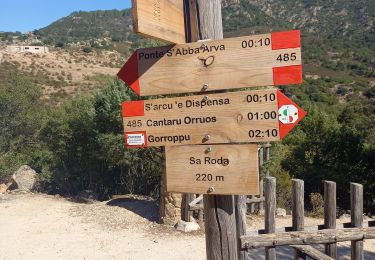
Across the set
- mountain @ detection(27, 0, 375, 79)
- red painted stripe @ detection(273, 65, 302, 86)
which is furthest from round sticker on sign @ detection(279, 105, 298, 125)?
mountain @ detection(27, 0, 375, 79)

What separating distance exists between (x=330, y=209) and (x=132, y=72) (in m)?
2.01

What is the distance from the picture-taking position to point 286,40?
212 centimetres

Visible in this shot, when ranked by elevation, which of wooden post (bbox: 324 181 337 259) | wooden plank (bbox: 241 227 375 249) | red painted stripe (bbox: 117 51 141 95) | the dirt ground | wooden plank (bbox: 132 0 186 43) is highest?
wooden plank (bbox: 132 0 186 43)

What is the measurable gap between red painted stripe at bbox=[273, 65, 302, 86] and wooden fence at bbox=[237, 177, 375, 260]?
4.47ft

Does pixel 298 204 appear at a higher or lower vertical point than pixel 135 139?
lower

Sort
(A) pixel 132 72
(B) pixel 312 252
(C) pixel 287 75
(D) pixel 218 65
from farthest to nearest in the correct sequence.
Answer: (B) pixel 312 252, (A) pixel 132 72, (D) pixel 218 65, (C) pixel 287 75

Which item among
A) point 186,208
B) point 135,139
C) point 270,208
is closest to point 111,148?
point 186,208

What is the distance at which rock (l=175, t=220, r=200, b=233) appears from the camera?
8125 millimetres

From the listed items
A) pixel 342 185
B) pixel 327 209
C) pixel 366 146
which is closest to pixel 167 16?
pixel 327 209

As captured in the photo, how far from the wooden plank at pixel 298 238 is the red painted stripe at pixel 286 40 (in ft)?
5.69

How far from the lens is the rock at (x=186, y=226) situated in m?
8.12

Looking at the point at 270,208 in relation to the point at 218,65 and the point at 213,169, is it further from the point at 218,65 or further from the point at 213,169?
the point at 218,65

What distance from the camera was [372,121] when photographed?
17.5 meters

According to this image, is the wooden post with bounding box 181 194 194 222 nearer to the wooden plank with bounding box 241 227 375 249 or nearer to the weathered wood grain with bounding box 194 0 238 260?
the wooden plank with bounding box 241 227 375 249
